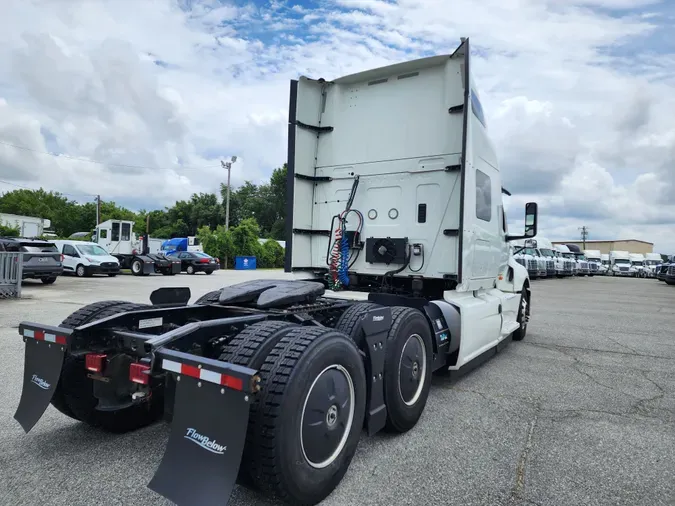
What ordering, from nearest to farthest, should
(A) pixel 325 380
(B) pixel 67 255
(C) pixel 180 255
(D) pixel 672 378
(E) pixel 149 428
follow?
(A) pixel 325 380 → (E) pixel 149 428 → (D) pixel 672 378 → (B) pixel 67 255 → (C) pixel 180 255

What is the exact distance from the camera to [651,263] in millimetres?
48969

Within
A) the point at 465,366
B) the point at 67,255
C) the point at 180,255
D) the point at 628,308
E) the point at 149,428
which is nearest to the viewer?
the point at 149,428

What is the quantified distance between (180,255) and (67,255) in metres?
6.44

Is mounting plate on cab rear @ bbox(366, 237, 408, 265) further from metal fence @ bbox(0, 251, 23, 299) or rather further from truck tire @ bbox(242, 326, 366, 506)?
metal fence @ bbox(0, 251, 23, 299)

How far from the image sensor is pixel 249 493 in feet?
8.51

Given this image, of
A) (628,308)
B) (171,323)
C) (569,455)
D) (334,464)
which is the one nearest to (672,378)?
(569,455)

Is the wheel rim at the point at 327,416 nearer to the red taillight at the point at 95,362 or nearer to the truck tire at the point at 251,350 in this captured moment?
the truck tire at the point at 251,350

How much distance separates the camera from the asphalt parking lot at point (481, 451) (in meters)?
2.65

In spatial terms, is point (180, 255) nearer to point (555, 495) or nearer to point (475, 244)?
point (475, 244)

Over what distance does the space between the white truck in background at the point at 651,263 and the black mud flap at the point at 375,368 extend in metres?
52.8

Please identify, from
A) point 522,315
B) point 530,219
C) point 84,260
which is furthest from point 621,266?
point 530,219

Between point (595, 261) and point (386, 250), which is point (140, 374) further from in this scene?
point (595, 261)

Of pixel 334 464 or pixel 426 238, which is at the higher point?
pixel 426 238

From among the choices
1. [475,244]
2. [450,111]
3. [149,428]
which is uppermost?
[450,111]
